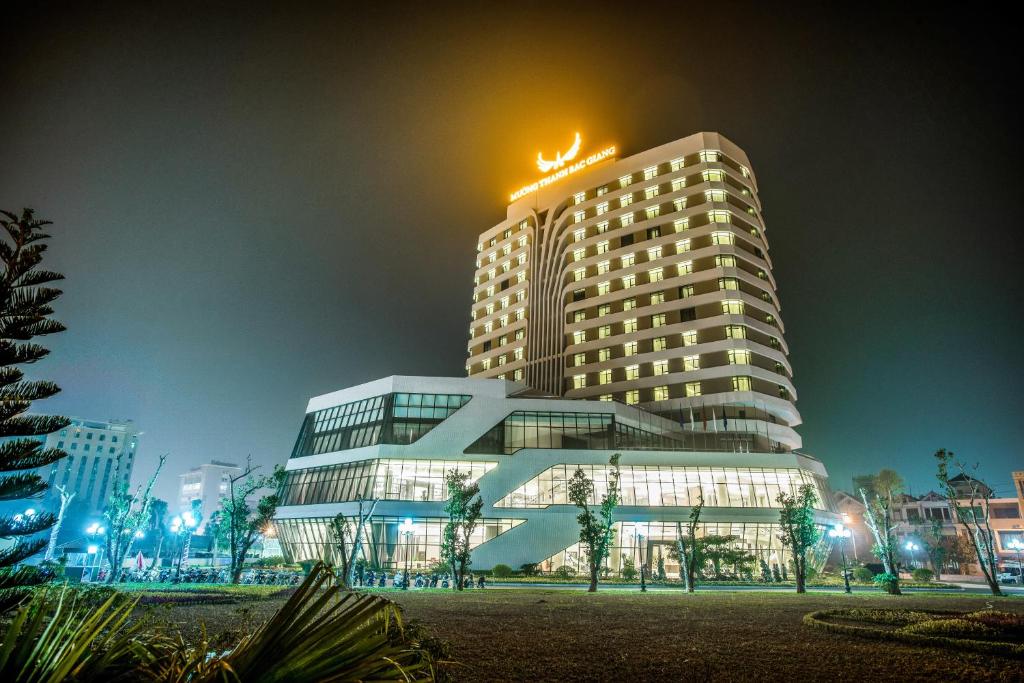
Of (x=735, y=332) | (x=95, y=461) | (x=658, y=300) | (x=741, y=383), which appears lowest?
(x=741, y=383)

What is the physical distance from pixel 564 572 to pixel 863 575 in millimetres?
30035

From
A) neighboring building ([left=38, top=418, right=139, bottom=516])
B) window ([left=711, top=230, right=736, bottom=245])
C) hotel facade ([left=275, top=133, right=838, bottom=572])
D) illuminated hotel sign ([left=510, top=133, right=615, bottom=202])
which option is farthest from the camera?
neighboring building ([left=38, top=418, right=139, bottom=516])

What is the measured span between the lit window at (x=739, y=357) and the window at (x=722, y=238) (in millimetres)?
17466

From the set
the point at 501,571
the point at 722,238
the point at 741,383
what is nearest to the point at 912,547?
the point at 741,383

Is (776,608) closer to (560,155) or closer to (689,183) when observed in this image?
(689,183)

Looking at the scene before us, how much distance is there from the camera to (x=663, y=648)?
14984 millimetres

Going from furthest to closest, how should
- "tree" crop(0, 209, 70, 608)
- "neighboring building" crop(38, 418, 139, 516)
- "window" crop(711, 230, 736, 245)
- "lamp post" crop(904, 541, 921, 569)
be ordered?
1. "neighboring building" crop(38, 418, 139, 516)
2. "lamp post" crop(904, 541, 921, 569)
3. "window" crop(711, 230, 736, 245)
4. "tree" crop(0, 209, 70, 608)

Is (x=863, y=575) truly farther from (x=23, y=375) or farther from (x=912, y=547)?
(x=23, y=375)

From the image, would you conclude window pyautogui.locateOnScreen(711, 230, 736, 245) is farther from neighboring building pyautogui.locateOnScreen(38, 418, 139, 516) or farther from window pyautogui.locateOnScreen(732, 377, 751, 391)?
neighboring building pyautogui.locateOnScreen(38, 418, 139, 516)

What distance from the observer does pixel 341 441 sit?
72438 millimetres

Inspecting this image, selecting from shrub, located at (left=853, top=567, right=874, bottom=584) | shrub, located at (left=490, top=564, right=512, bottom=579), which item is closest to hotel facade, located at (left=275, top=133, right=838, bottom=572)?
shrub, located at (left=490, top=564, right=512, bottom=579)

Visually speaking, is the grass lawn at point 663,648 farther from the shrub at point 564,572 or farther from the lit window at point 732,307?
the lit window at point 732,307

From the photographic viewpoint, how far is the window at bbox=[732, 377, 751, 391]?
78.8m

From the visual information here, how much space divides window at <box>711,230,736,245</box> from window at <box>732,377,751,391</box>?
21471 mm
